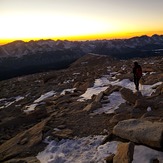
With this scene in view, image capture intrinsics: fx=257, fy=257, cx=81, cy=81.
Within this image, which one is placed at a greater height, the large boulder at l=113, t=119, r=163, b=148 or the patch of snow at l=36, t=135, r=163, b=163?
the large boulder at l=113, t=119, r=163, b=148

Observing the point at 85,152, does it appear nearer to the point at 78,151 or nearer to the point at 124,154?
the point at 78,151

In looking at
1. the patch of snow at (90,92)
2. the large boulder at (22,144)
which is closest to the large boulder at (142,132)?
the large boulder at (22,144)

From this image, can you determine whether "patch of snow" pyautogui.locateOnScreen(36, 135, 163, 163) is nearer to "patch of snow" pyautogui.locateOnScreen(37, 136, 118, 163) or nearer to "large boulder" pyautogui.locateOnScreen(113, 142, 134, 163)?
"patch of snow" pyautogui.locateOnScreen(37, 136, 118, 163)

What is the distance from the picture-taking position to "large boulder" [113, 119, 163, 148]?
8.38 meters

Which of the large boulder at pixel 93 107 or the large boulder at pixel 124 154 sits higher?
the large boulder at pixel 124 154

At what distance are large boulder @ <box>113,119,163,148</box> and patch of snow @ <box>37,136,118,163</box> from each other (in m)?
0.57

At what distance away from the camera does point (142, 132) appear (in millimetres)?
8922

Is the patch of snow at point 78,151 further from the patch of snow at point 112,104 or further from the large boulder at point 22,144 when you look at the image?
the patch of snow at point 112,104

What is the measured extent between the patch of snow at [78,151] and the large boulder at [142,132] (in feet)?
1.88

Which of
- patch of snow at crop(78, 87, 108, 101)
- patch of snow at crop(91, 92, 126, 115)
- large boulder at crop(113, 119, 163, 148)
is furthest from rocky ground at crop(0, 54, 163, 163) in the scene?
patch of snow at crop(78, 87, 108, 101)

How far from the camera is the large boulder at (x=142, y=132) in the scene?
27.5 ft

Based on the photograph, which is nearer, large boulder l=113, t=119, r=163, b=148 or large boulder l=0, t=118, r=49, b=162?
large boulder l=113, t=119, r=163, b=148

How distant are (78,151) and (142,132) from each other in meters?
2.63

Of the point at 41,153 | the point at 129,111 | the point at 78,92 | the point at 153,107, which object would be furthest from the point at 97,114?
the point at 78,92
